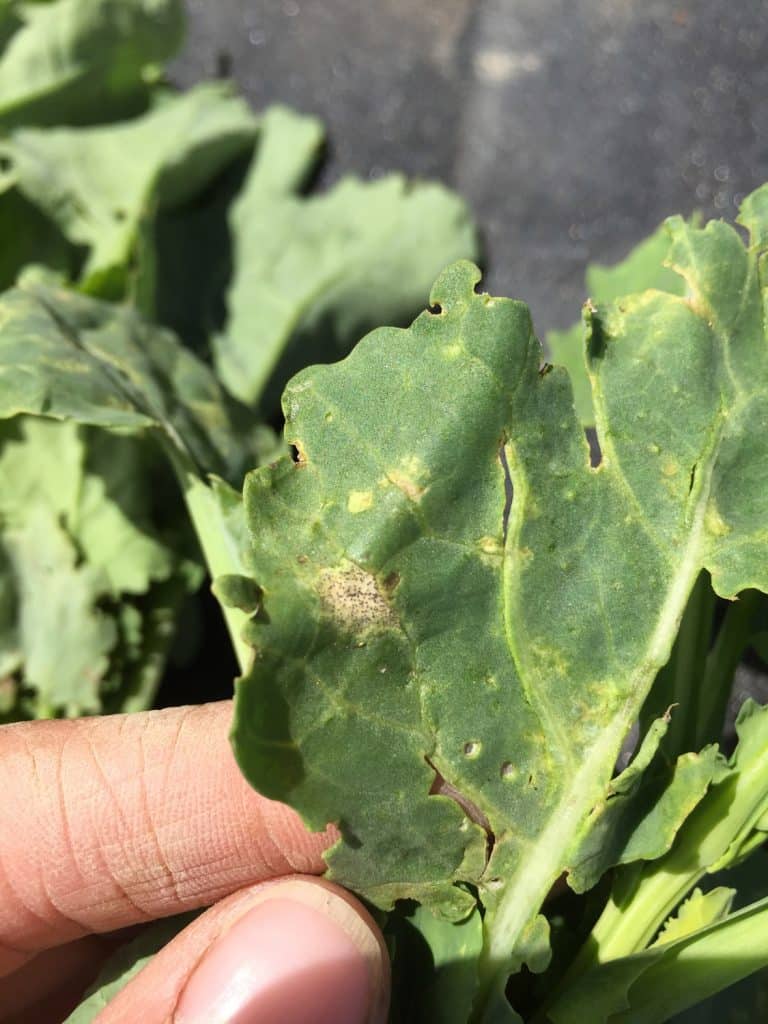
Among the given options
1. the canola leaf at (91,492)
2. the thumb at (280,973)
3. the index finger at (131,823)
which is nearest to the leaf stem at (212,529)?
the index finger at (131,823)

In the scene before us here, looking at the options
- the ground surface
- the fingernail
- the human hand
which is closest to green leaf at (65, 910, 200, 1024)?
the human hand

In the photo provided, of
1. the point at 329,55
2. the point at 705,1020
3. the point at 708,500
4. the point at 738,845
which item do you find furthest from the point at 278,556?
the point at 329,55

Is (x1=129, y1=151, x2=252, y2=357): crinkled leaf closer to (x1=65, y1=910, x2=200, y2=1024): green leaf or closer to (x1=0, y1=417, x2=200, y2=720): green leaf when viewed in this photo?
(x1=0, y1=417, x2=200, y2=720): green leaf

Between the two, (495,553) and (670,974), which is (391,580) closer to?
(495,553)

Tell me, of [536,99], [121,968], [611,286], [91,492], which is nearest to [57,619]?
[91,492]

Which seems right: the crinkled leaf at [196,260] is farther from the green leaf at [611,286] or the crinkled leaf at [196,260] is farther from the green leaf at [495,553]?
the green leaf at [495,553]

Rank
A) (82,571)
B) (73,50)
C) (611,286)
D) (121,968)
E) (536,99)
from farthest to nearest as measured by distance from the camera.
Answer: (536,99) → (73,50) → (82,571) → (611,286) → (121,968)

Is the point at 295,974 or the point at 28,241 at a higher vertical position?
the point at 28,241

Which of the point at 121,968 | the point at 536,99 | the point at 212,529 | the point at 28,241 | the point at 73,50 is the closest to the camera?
the point at 121,968
